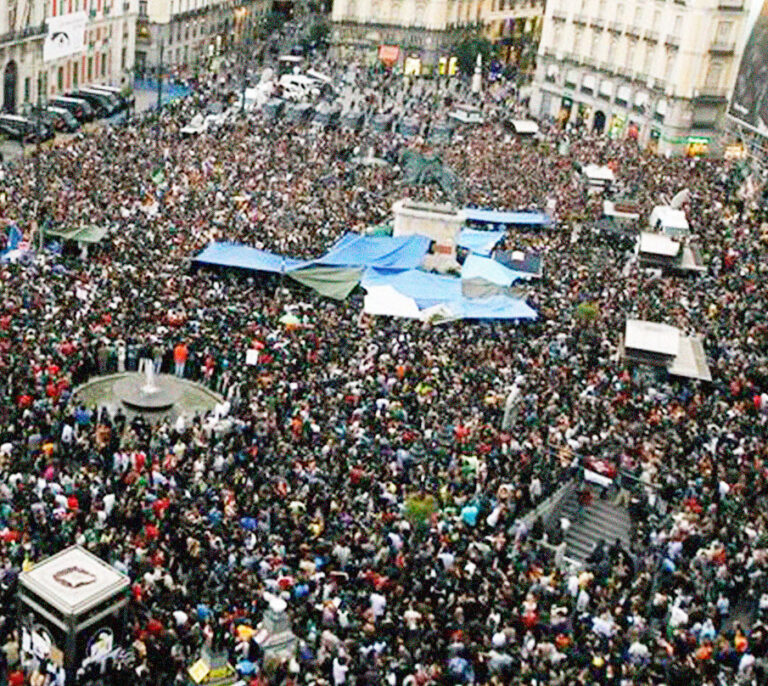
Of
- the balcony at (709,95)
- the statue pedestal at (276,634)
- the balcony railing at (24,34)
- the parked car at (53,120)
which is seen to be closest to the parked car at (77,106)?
the parked car at (53,120)

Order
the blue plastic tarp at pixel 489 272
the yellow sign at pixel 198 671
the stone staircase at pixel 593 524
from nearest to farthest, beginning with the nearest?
1. the yellow sign at pixel 198 671
2. the stone staircase at pixel 593 524
3. the blue plastic tarp at pixel 489 272

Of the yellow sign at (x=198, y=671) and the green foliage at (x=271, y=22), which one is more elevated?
the yellow sign at (x=198, y=671)

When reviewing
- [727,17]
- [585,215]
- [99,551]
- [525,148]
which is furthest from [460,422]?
[727,17]

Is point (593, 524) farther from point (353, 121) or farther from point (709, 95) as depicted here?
point (709, 95)

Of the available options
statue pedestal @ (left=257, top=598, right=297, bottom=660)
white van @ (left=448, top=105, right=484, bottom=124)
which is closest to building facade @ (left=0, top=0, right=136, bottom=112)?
white van @ (left=448, top=105, right=484, bottom=124)

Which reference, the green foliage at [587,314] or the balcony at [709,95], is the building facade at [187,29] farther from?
the green foliage at [587,314]
